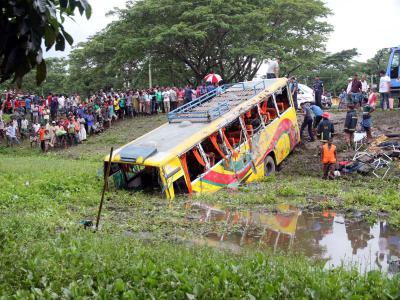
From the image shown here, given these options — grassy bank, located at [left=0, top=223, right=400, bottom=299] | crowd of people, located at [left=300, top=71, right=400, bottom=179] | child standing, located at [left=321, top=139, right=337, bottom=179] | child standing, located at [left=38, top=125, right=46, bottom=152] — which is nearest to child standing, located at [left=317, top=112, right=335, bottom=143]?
crowd of people, located at [left=300, top=71, right=400, bottom=179]

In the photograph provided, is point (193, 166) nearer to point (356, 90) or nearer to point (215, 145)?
point (215, 145)

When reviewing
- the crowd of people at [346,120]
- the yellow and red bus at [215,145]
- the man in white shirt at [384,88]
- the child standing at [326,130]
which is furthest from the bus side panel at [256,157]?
the man in white shirt at [384,88]

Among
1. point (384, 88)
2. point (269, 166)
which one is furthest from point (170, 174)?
point (384, 88)

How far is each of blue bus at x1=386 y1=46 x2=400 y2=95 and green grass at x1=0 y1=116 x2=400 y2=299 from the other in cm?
876

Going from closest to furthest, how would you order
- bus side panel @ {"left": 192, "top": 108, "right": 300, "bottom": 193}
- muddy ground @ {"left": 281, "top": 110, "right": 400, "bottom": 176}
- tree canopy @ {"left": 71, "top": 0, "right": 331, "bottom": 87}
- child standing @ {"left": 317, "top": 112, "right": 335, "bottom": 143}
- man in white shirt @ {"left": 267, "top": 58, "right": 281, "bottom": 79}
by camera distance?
bus side panel @ {"left": 192, "top": 108, "right": 300, "bottom": 193} < child standing @ {"left": 317, "top": 112, "right": 335, "bottom": 143} < muddy ground @ {"left": 281, "top": 110, "right": 400, "bottom": 176} < man in white shirt @ {"left": 267, "top": 58, "right": 281, "bottom": 79} < tree canopy @ {"left": 71, "top": 0, "right": 331, "bottom": 87}

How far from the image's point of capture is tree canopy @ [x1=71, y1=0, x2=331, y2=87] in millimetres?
26719

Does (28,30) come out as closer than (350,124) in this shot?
Yes

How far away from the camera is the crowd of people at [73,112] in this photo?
23.6m

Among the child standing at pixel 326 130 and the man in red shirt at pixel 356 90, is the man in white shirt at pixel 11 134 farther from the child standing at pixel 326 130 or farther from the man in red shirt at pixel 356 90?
the man in red shirt at pixel 356 90

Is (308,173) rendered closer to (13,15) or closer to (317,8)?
(13,15)

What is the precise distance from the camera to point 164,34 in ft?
86.1

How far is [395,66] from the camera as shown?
66.7ft

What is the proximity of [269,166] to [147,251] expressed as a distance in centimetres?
856

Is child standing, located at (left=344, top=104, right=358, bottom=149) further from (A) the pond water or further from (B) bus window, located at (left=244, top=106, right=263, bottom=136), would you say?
(A) the pond water
